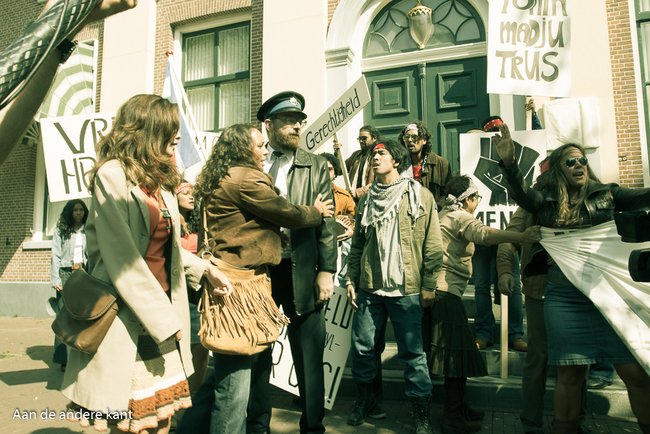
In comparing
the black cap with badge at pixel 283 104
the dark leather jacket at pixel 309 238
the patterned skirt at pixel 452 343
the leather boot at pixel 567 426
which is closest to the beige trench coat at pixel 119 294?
the dark leather jacket at pixel 309 238

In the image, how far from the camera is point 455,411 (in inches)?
143

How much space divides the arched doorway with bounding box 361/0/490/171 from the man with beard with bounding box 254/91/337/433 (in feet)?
19.2

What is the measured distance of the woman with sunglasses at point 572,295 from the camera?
294 cm

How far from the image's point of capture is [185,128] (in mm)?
7066

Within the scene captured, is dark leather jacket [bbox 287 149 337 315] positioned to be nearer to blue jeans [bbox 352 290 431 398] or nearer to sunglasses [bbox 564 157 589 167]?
blue jeans [bbox 352 290 431 398]

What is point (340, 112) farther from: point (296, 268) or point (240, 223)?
point (240, 223)

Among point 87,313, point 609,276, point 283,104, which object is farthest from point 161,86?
point 609,276

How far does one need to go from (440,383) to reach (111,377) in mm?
2950

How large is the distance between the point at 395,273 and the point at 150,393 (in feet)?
6.86

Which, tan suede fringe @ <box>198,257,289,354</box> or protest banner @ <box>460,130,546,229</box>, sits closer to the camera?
tan suede fringe @ <box>198,257,289,354</box>

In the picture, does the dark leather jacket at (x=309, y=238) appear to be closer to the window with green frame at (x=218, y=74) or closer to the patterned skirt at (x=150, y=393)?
the patterned skirt at (x=150, y=393)

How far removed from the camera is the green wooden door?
8.63m

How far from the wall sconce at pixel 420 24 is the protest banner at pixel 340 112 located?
449 centimetres

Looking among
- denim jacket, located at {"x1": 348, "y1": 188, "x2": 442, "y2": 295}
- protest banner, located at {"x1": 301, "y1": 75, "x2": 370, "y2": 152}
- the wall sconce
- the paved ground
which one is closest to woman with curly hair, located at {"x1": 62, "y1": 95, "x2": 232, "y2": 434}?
the paved ground
